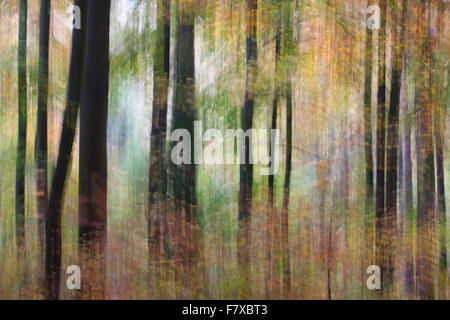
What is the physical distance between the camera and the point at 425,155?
3.96 metres

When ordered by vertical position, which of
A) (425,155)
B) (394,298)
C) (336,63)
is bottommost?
(394,298)

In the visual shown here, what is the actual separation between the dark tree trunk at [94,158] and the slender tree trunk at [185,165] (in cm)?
70

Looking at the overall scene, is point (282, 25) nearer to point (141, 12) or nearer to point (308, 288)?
point (141, 12)

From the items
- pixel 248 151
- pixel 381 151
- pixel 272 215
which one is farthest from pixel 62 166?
pixel 381 151

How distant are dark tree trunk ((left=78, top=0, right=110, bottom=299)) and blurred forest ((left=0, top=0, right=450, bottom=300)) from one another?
1 cm

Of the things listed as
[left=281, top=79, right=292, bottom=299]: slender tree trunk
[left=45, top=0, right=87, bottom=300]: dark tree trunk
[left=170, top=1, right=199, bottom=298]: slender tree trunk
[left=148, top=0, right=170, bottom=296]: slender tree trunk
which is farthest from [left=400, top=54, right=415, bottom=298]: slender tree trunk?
[left=45, top=0, right=87, bottom=300]: dark tree trunk

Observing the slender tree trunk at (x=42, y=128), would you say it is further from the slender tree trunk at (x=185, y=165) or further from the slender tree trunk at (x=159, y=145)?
the slender tree trunk at (x=185, y=165)

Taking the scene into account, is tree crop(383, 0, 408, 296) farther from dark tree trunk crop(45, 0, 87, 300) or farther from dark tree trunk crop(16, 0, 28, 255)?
A: dark tree trunk crop(16, 0, 28, 255)

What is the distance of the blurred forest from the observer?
3.40 metres

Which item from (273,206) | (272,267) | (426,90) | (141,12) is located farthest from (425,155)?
(141,12)

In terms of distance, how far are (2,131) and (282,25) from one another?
10.3 ft

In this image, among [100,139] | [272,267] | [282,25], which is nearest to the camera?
[100,139]

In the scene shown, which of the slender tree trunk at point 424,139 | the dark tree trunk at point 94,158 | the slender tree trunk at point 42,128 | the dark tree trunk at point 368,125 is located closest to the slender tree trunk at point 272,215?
the dark tree trunk at point 368,125

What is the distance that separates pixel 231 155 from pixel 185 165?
1.63ft
